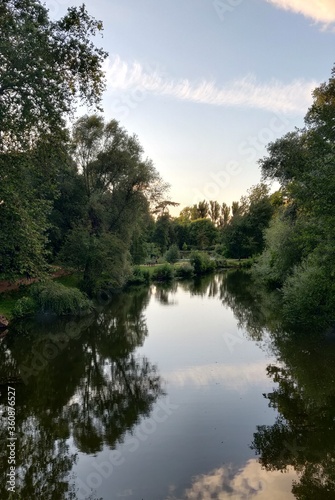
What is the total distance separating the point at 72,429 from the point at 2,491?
2.40m

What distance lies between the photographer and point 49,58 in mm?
11211

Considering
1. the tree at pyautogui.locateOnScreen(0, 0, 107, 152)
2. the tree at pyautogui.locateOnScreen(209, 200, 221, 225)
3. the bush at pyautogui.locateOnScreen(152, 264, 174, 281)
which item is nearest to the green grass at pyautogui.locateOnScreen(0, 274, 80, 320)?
the tree at pyautogui.locateOnScreen(0, 0, 107, 152)

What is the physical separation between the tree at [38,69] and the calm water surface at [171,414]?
7983mm

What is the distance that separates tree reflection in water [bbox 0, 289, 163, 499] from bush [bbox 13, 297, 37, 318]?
4.58ft

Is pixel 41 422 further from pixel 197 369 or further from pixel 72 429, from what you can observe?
pixel 197 369

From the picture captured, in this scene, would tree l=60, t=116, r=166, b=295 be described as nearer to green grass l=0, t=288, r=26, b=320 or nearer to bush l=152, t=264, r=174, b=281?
green grass l=0, t=288, r=26, b=320

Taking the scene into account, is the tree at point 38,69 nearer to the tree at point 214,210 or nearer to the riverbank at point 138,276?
the riverbank at point 138,276

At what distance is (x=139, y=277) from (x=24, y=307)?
18880 mm

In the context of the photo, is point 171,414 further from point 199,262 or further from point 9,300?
point 199,262

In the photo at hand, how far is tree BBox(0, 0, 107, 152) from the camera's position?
10273 millimetres

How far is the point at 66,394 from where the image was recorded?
10.7m

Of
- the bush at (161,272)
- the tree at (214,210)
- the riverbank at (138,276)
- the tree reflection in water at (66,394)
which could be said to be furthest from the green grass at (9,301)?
the tree at (214,210)

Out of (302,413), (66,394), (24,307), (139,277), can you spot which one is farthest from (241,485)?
(139,277)

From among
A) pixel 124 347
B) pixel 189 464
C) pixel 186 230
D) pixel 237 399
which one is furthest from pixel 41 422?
pixel 186 230
